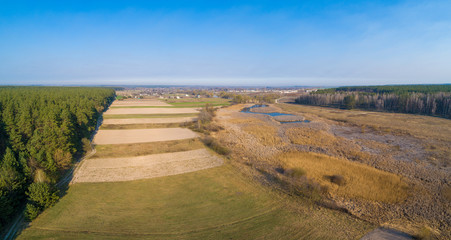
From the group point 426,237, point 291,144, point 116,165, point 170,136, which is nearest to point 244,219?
point 426,237

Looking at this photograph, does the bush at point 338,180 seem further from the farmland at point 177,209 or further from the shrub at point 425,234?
the shrub at point 425,234

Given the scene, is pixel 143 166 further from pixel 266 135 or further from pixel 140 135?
pixel 266 135

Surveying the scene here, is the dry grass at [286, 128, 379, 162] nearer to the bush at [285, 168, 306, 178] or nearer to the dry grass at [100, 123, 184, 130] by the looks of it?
the bush at [285, 168, 306, 178]

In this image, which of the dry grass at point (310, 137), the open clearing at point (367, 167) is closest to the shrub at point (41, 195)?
the open clearing at point (367, 167)

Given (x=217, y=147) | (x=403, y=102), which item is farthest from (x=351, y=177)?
(x=403, y=102)

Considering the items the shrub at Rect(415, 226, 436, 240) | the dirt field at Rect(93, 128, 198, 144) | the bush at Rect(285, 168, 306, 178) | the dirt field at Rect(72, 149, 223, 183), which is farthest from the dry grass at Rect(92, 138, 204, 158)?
the shrub at Rect(415, 226, 436, 240)

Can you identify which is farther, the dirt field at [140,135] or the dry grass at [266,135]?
the dry grass at [266,135]
